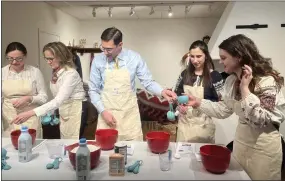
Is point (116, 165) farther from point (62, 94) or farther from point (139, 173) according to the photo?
point (62, 94)

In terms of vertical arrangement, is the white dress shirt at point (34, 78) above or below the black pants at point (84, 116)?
above

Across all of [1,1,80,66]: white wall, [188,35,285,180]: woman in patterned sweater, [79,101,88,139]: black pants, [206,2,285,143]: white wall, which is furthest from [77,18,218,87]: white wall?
[188,35,285,180]: woman in patterned sweater

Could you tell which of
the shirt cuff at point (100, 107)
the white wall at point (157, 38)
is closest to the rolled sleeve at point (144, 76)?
the shirt cuff at point (100, 107)

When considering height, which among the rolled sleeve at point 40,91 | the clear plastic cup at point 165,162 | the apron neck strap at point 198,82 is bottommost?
the clear plastic cup at point 165,162

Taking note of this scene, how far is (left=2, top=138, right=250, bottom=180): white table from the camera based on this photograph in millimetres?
927

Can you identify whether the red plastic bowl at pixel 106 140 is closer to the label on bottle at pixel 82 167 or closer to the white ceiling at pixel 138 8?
the label on bottle at pixel 82 167

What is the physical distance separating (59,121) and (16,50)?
543mm

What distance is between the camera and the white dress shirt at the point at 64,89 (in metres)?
1.41

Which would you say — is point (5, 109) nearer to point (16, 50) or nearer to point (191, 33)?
point (16, 50)

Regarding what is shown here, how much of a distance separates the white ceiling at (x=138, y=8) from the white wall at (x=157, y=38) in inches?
6.5

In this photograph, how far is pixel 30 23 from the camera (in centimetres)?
240

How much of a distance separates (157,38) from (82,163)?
144 inches

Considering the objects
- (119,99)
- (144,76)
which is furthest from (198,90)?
(119,99)

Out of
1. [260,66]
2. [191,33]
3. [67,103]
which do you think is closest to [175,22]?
[191,33]
